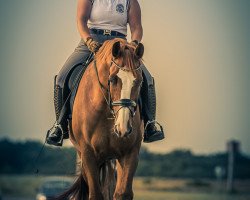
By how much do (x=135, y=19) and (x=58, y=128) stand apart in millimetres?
2221

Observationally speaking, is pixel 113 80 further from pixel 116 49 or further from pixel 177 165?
pixel 177 165

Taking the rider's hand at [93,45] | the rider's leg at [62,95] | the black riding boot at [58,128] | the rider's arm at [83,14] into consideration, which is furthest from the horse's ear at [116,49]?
the black riding boot at [58,128]

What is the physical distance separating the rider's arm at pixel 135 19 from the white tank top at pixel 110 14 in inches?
3.3

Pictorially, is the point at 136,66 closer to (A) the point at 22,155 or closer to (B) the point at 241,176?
(A) the point at 22,155

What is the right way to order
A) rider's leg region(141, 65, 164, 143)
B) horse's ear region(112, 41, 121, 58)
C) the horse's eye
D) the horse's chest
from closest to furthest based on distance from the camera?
1. the horse's eye
2. horse's ear region(112, 41, 121, 58)
3. the horse's chest
4. rider's leg region(141, 65, 164, 143)

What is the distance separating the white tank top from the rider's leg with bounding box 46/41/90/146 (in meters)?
0.51

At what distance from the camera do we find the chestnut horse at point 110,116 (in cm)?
1659

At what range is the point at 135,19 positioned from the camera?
1917cm

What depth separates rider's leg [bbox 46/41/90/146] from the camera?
1917cm

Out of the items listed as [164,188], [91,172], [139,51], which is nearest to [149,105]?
[91,172]

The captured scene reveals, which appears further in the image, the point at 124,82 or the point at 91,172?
the point at 91,172

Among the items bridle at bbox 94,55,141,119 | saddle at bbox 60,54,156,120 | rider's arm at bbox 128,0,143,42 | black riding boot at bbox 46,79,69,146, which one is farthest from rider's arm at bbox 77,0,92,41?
bridle at bbox 94,55,141,119

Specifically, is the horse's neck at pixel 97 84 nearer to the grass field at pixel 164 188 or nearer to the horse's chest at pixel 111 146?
the horse's chest at pixel 111 146

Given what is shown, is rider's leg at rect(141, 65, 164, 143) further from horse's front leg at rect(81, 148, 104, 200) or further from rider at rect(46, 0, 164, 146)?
horse's front leg at rect(81, 148, 104, 200)
